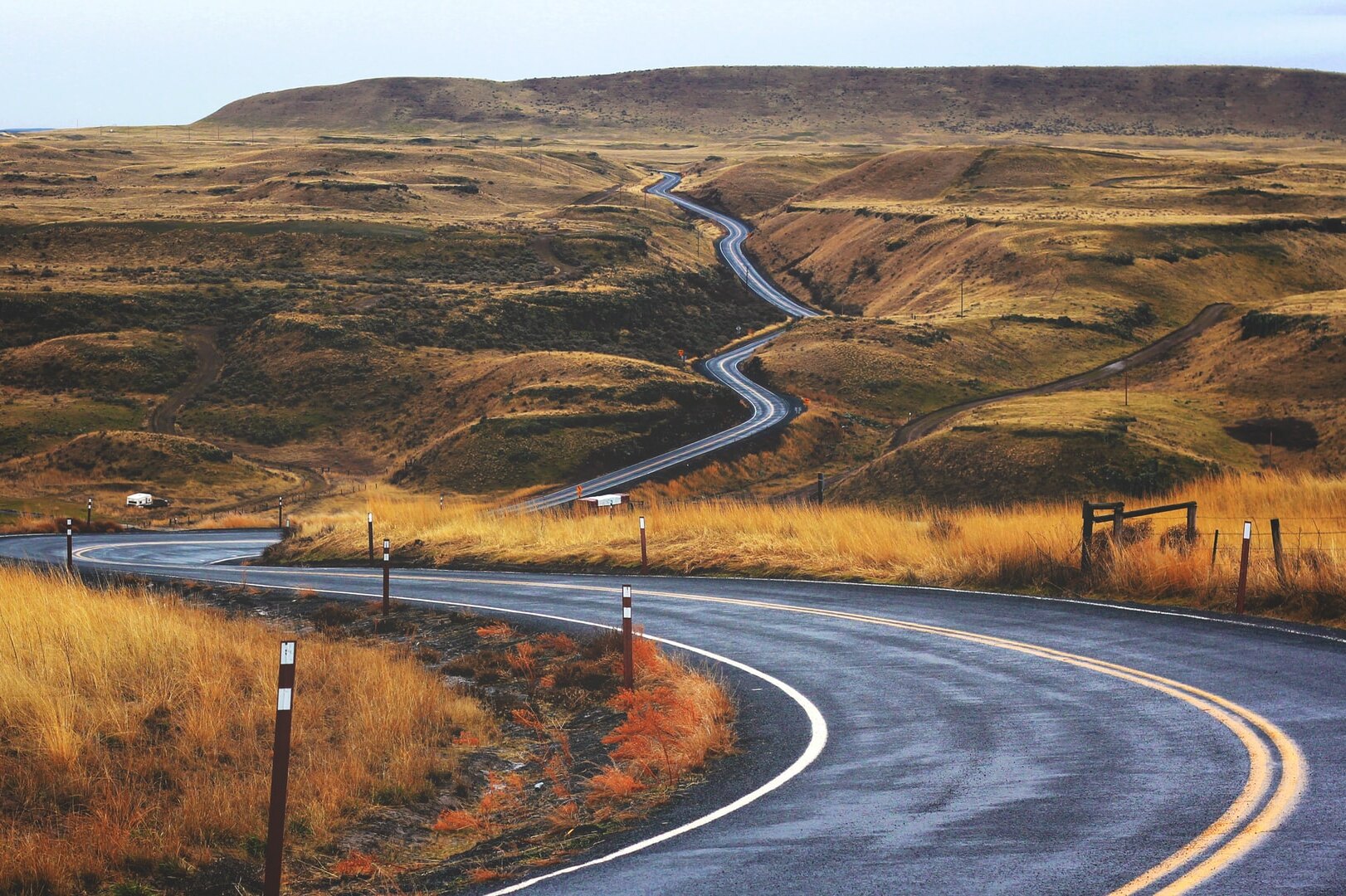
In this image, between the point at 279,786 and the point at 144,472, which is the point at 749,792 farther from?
the point at 144,472

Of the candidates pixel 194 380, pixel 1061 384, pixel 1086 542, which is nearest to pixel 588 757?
pixel 1086 542

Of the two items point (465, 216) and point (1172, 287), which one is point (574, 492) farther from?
point (465, 216)

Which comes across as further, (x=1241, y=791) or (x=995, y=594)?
(x=995, y=594)

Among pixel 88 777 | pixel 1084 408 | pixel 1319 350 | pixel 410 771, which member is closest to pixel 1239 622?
pixel 410 771

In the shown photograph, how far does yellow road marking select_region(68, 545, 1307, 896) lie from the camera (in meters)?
6.98

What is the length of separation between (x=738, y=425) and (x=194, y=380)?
39.8m

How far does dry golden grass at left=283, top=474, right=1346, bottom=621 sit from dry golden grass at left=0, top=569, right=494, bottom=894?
→ 10.9 metres

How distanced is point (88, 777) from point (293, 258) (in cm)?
10859

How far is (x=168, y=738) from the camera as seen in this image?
11477 mm

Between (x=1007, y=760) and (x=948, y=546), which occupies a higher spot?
(x=948, y=546)

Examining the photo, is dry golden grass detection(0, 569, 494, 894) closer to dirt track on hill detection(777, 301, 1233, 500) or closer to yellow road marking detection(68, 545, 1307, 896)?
yellow road marking detection(68, 545, 1307, 896)

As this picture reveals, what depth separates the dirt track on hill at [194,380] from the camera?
8219 centimetres

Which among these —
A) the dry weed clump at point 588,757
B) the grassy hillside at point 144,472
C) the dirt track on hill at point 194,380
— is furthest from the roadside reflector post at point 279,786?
the dirt track on hill at point 194,380

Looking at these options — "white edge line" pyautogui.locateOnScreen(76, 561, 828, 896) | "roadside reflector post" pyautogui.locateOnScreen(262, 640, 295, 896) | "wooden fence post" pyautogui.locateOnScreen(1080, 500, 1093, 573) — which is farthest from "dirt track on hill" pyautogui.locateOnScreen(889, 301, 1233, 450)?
"roadside reflector post" pyautogui.locateOnScreen(262, 640, 295, 896)
